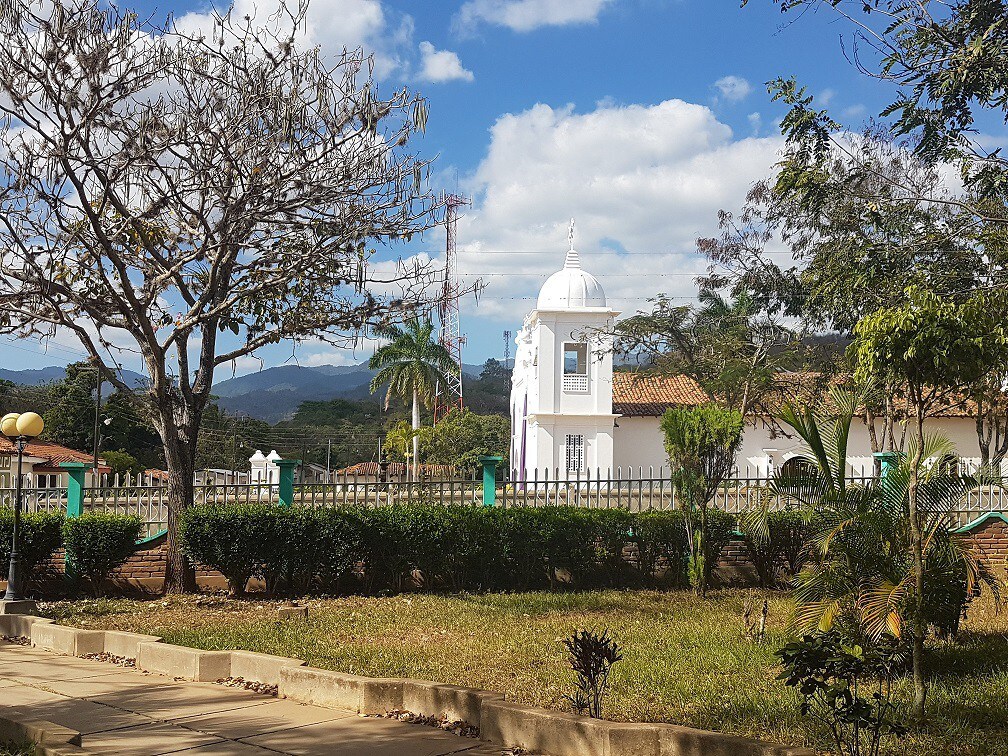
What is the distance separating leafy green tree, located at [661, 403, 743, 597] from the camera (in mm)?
12672

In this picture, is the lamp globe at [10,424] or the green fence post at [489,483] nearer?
the lamp globe at [10,424]

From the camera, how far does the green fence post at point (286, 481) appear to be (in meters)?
12.8

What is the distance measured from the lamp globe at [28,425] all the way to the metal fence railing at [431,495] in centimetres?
159

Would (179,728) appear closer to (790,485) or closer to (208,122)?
(790,485)

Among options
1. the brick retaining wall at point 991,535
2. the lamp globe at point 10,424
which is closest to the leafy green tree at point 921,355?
the brick retaining wall at point 991,535

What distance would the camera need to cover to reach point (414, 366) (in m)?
46.7

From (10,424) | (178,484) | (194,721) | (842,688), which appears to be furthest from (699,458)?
(10,424)

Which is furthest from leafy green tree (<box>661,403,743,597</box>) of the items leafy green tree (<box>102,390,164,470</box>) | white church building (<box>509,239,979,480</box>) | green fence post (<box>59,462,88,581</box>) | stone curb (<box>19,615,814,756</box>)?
leafy green tree (<box>102,390,164,470</box>)

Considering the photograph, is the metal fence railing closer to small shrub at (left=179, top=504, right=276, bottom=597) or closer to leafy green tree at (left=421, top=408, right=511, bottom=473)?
small shrub at (left=179, top=504, right=276, bottom=597)

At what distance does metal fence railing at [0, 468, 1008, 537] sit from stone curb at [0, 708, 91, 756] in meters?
6.90

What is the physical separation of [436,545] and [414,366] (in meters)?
34.6

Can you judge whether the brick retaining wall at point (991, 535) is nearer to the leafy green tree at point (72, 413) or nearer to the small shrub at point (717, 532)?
the small shrub at point (717, 532)

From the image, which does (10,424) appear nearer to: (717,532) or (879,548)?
(717,532)

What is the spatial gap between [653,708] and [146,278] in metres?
9.01
